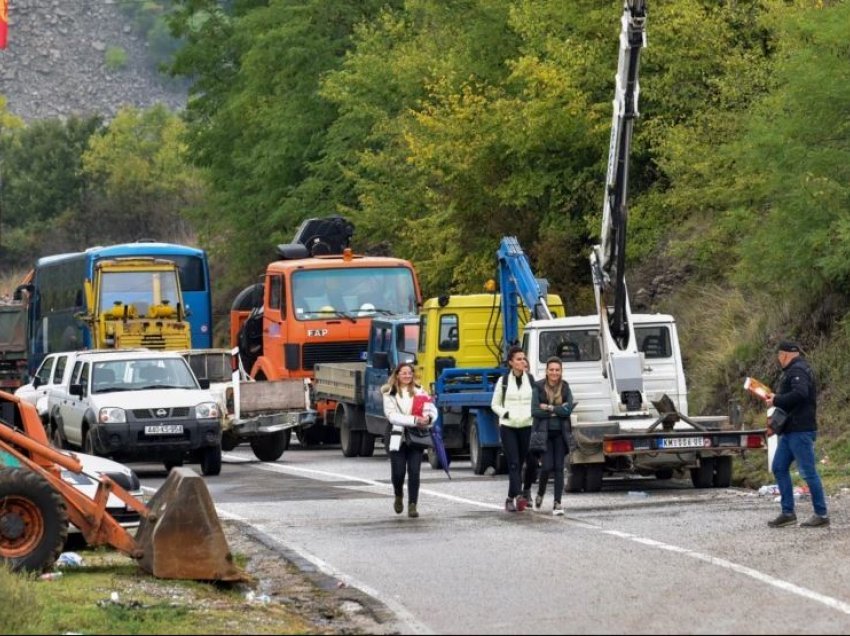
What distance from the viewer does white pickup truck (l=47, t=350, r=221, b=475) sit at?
90.4ft

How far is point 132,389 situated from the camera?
2881 centimetres

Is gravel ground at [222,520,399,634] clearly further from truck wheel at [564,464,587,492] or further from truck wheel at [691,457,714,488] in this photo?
truck wheel at [691,457,714,488]

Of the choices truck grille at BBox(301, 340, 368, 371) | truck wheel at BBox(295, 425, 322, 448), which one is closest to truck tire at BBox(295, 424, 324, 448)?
truck wheel at BBox(295, 425, 322, 448)

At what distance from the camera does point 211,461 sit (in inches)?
1121

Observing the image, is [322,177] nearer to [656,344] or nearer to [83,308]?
[83,308]

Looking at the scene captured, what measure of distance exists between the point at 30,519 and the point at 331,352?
2223 centimetres

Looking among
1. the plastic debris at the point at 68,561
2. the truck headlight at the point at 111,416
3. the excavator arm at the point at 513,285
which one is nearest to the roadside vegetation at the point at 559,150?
the excavator arm at the point at 513,285

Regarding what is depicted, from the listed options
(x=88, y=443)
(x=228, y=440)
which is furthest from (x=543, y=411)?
(x=228, y=440)

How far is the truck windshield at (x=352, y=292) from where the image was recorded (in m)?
37.2

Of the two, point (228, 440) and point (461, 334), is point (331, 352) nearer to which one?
point (228, 440)

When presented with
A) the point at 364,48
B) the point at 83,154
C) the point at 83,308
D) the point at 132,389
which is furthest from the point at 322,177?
the point at 83,154

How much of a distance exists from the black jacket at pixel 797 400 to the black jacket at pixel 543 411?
2653 millimetres

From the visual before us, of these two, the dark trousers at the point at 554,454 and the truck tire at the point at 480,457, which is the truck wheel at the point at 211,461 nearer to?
the truck tire at the point at 480,457

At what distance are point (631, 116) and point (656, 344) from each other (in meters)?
2.99
